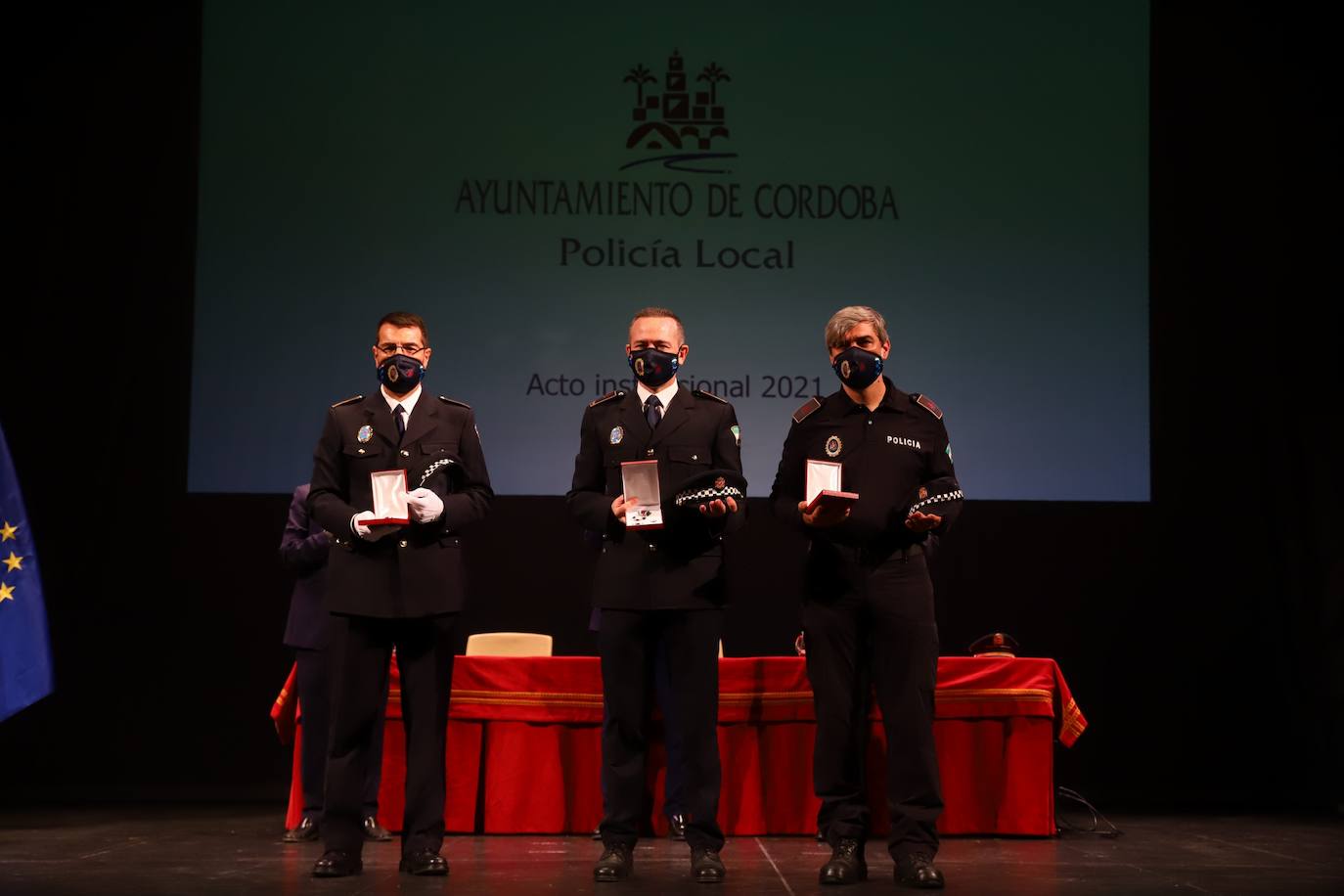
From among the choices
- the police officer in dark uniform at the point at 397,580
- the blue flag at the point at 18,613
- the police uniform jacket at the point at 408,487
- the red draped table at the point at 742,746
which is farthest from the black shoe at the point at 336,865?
the blue flag at the point at 18,613

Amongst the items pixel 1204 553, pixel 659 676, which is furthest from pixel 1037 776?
pixel 1204 553

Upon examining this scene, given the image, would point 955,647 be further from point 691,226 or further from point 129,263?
point 129,263

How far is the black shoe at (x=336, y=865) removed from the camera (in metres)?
4.00

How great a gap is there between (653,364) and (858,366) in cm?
64

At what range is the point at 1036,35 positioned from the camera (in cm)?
676

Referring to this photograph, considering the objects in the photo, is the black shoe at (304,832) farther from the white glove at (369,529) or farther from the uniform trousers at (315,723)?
the white glove at (369,529)

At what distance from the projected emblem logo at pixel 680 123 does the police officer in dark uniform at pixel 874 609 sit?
287 cm

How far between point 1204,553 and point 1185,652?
0.53 metres

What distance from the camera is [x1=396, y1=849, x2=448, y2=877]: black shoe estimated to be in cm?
405

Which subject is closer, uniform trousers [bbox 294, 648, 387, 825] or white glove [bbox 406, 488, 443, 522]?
white glove [bbox 406, 488, 443, 522]

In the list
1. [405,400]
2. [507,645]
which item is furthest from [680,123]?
[405,400]

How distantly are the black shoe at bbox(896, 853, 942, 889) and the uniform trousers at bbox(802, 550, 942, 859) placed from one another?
26mm

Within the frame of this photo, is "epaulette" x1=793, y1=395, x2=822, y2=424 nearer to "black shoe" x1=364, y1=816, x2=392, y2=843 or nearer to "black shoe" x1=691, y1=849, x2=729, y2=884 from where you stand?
"black shoe" x1=691, y1=849, x2=729, y2=884

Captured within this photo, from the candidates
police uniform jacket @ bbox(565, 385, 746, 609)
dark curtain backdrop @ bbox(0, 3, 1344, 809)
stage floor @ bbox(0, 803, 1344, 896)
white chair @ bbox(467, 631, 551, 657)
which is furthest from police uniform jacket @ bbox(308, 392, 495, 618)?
dark curtain backdrop @ bbox(0, 3, 1344, 809)
